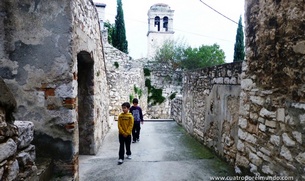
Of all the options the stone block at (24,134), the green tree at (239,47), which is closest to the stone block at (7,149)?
the stone block at (24,134)

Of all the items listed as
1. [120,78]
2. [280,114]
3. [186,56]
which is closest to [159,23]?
[186,56]

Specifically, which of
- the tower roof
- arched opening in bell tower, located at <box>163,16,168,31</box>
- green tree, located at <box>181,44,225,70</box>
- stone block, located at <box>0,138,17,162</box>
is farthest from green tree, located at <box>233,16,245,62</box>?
stone block, located at <box>0,138,17,162</box>

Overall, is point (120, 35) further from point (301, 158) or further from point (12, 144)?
point (12, 144)

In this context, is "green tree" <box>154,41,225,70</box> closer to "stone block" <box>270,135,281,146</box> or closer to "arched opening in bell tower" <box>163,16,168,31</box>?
"stone block" <box>270,135,281,146</box>

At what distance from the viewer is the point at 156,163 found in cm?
464

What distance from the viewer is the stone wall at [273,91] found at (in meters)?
2.41

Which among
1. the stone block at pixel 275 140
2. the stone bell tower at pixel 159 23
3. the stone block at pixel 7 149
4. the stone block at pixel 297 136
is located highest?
the stone bell tower at pixel 159 23

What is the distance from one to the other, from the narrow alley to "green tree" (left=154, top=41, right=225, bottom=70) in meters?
9.65

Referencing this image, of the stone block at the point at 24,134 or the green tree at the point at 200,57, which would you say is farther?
the green tree at the point at 200,57

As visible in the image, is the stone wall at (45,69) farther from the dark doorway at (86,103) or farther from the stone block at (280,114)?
the stone block at (280,114)

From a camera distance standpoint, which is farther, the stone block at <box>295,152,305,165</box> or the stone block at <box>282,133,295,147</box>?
the stone block at <box>282,133,295,147</box>

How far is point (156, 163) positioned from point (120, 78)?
21.3 feet

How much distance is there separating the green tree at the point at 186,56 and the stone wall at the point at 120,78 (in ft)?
10.8

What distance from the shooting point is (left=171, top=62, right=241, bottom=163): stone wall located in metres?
4.33
